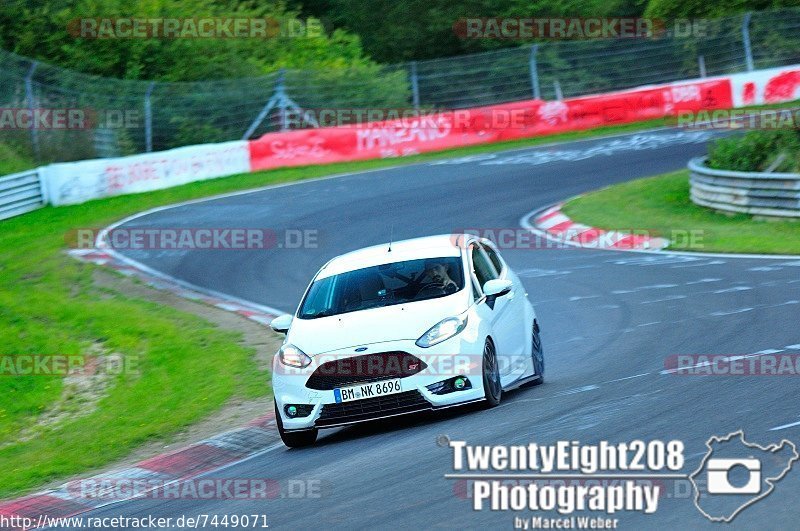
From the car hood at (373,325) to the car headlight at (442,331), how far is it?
0.04 meters

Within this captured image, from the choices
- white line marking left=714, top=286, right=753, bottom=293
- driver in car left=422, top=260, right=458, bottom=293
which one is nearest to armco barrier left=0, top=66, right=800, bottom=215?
white line marking left=714, top=286, right=753, bottom=293

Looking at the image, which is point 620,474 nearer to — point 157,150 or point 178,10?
point 157,150

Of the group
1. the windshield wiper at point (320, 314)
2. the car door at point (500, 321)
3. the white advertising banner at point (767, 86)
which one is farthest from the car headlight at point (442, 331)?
the white advertising banner at point (767, 86)

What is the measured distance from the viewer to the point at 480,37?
5209 cm

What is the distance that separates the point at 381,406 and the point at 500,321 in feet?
5.12

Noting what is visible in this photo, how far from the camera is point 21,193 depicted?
28.4m

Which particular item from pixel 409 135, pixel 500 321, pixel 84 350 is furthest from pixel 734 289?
pixel 409 135

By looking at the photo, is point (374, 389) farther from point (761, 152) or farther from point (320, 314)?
point (761, 152)

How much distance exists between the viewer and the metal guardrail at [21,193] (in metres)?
27.8

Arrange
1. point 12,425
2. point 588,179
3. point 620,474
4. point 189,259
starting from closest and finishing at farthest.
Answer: point 620,474 < point 12,425 < point 189,259 < point 588,179

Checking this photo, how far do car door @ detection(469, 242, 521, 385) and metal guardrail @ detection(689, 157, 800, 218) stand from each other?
35.2ft

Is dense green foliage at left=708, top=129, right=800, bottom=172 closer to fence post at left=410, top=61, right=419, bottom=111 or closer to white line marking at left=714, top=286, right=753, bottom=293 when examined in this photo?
white line marking at left=714, top=286, right=753, bottom=293

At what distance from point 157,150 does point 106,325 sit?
1792 cm

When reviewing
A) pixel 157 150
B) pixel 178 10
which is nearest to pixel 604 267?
pixel 157 150
